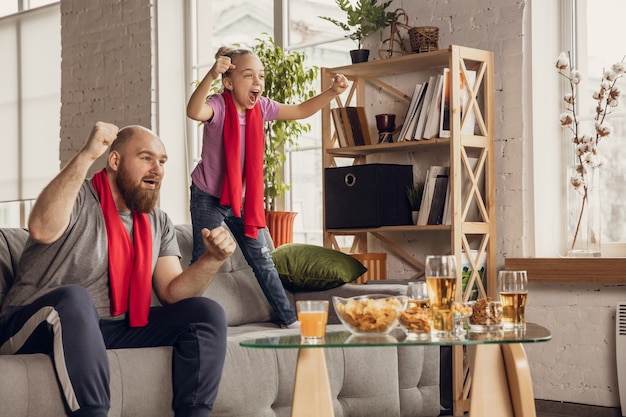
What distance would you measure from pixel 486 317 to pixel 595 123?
1896 mm

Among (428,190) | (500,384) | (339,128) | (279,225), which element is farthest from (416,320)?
(279,225)

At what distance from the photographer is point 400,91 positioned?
4.74 metres

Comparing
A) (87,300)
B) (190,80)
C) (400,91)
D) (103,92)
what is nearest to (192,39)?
(190,80)

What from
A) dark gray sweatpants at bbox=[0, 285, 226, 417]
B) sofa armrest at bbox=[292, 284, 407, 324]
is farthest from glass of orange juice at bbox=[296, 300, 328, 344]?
sofa armrest at bbox=[292, 284, 407, 324]

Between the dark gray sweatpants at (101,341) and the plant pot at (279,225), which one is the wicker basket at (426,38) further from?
the dark gray sweatpants at (101,341)

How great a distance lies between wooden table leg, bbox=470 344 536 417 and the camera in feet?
8.21

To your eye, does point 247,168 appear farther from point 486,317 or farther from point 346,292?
point 486,317

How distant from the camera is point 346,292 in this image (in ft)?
12.5

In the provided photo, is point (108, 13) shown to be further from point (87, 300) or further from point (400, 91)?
point (87, 300)

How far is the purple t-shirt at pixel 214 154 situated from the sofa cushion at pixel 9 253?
35.7 inches

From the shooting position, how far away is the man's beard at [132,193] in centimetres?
299

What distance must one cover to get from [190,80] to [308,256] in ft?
8.49

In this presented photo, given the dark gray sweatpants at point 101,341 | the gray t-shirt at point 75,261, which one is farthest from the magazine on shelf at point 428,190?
the gray t-shirt at point 75,261

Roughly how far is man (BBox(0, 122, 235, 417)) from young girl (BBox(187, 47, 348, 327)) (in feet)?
2.17
